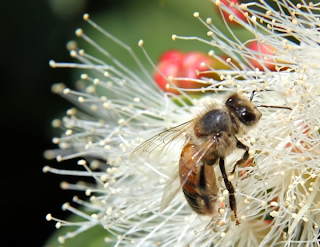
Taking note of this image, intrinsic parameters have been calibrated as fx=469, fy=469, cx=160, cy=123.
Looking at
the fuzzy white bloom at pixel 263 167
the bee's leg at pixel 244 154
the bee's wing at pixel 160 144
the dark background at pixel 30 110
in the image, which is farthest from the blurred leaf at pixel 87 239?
the bee's leg at pixel 244 154

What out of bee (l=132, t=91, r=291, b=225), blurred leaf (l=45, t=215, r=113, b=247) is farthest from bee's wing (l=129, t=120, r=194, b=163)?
blurred leaf (l=45, t=215, r=113, b=247)

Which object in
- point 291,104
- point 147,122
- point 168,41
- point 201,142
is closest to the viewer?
point 201,142

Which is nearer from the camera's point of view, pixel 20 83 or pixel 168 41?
pixel 168 41

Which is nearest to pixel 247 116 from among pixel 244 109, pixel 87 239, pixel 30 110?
pixel 244 109

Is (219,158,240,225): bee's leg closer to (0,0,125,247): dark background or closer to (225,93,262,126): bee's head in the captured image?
(225,93,262,126): bee's head

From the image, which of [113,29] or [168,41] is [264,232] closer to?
[168,41]

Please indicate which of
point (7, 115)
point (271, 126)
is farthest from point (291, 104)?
point (7, 115)

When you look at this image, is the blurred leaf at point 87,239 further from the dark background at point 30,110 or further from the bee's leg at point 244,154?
the bee's leg at point 244,154
